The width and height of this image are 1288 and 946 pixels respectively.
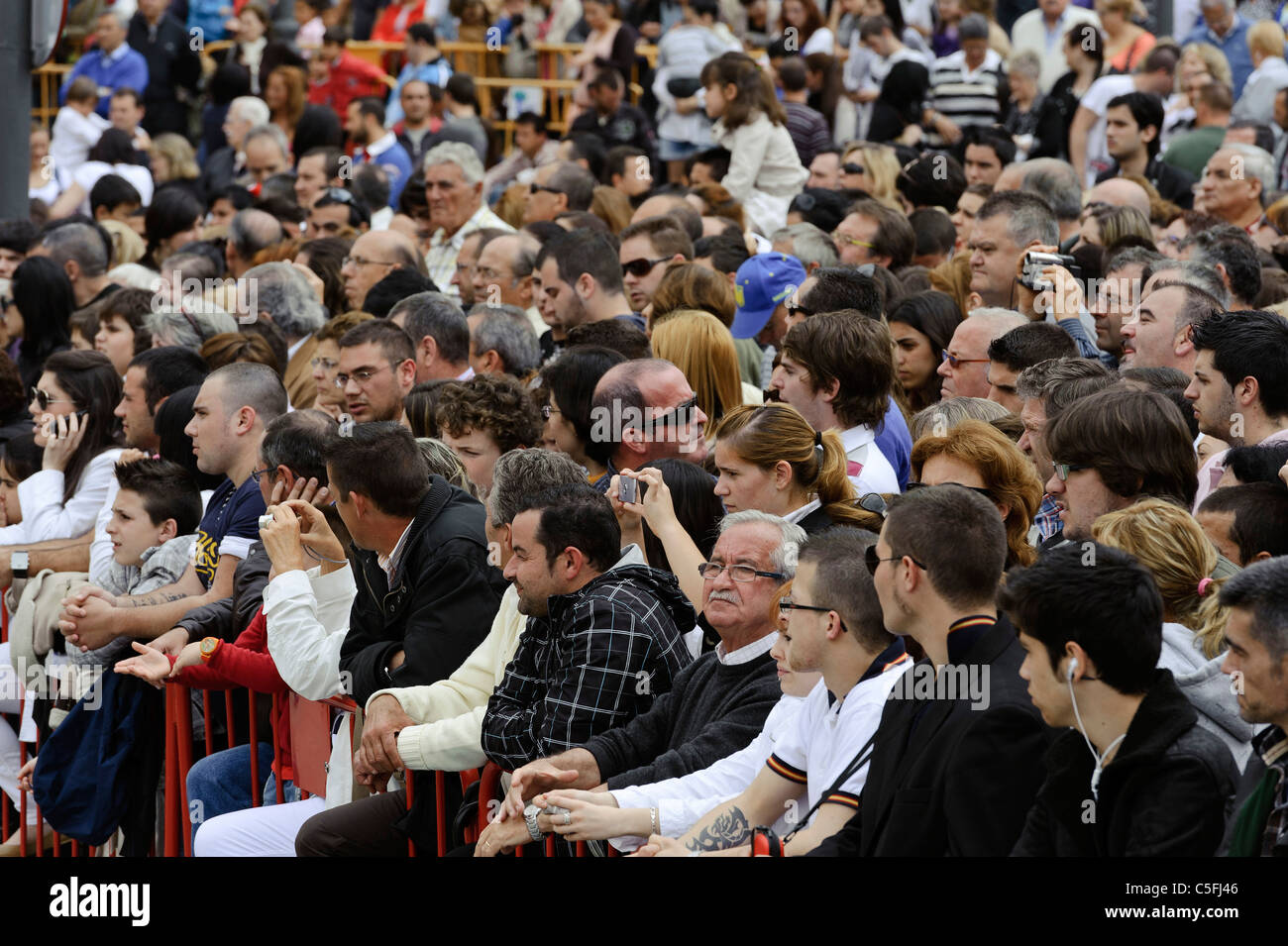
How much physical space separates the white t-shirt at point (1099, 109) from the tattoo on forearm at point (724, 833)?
8.83m

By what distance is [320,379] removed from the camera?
792cm

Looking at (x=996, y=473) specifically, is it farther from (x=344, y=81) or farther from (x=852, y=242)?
(x=344, y=81)

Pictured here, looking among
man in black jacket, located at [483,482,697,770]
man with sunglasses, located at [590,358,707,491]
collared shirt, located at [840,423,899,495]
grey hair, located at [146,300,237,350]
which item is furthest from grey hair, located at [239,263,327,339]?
man in black jacket, located at [483,482,697,770]

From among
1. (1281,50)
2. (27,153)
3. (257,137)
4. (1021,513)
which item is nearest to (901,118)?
(1281,50)

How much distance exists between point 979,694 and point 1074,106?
32.3 feet

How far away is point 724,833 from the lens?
14.1 ft

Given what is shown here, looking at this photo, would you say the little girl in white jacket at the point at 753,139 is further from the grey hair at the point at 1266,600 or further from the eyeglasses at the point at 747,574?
the grey hair at the point at 1266,600

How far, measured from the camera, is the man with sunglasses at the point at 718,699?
4582 millimetres

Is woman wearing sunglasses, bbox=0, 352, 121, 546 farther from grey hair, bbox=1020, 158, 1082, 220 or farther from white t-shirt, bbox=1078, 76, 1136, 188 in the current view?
white t-shirt, bbox=1078, 76, 1136, 188

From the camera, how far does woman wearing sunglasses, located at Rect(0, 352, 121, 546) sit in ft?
25.4

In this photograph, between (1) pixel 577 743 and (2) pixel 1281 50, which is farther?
(2) pixel 1281 50

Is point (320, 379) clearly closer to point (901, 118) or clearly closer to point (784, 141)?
point (784, 141)

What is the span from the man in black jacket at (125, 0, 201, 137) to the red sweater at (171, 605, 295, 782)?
1277 centimetres

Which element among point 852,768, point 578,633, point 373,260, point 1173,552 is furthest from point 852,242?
point 852,768
